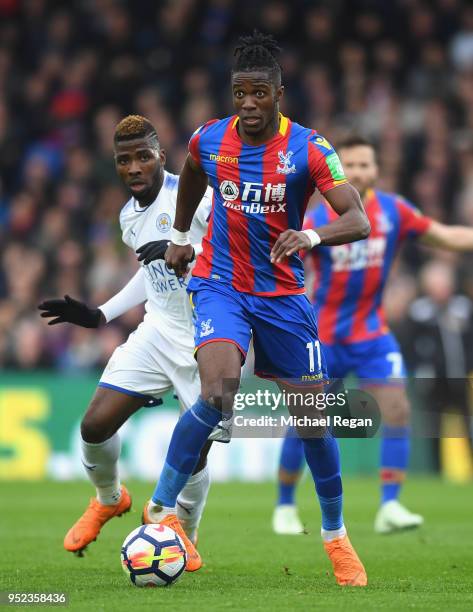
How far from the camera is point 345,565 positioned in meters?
5.92

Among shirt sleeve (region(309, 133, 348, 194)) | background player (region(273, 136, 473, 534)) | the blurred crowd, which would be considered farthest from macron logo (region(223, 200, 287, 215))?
the blurred crowd

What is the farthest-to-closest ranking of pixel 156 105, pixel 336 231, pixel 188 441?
pixel 156 105
pixel 188 441
pixel 336 231

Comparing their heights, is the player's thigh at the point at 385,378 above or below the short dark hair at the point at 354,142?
below

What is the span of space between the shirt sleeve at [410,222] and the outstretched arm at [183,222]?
2981mm

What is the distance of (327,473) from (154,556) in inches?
35.8

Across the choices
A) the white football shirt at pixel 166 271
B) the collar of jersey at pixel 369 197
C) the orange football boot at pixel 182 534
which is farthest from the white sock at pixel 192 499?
the collar of jersey at pixel 369 197

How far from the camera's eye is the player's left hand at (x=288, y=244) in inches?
211

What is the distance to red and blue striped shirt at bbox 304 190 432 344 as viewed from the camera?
8930 millimetres

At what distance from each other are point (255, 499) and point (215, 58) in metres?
8.09

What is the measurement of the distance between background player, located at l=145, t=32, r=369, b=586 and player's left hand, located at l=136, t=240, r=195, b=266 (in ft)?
1.96

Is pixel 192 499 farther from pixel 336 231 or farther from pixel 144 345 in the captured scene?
pixel 336 231

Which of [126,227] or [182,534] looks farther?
[126,227]

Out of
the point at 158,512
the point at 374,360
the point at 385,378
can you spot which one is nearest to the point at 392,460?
the point at 385,378

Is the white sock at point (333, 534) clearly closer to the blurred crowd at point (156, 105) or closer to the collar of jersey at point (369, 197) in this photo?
the collar of jersey at point (369, 197)
